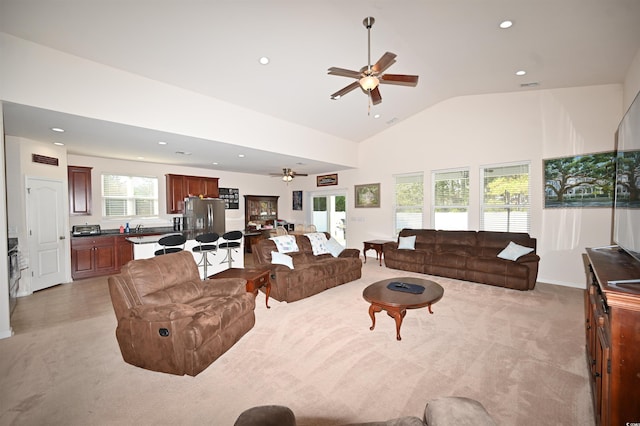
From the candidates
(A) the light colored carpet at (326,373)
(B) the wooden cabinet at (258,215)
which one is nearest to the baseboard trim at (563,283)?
(A) the light colored carpet at (326,373)

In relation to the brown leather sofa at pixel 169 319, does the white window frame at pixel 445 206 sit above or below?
above

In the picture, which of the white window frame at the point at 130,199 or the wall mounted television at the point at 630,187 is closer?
the wall mounted television at the point at 630,187

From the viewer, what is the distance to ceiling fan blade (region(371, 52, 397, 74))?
250 cm

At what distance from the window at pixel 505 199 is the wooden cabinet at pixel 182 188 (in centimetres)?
709

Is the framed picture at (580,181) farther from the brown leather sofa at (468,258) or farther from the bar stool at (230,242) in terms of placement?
the bar stool at (230,242)

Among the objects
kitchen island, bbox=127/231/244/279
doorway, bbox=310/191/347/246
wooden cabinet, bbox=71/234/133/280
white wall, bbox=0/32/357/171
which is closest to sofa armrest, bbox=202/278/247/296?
kitchen island, bbox=127/231/244/279

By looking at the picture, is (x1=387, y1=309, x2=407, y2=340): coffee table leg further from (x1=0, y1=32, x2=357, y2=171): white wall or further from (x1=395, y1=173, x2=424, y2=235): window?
(x1=395, y1=173, x2=424, y2=235): window

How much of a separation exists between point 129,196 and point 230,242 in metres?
3.24

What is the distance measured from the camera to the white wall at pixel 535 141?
4.50m

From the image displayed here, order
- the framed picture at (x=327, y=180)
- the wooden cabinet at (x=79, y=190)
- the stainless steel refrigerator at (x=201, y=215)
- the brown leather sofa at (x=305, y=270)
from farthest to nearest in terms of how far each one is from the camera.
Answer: the framed picture at (x=327, y=180), the stainless steel refrigerator at (x=201, y=215), the wooden cabinet at (x=79, y=190), the brown leather sofa at (x=305, y=270)

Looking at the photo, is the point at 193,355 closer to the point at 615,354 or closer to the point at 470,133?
the point at 615,354

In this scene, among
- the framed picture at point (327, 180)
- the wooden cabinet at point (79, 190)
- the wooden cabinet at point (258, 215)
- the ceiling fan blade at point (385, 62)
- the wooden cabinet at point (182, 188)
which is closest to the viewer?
the ceiling fan blade at point (385, 62)

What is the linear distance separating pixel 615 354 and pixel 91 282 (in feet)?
23.8

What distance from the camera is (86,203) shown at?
5.82m
